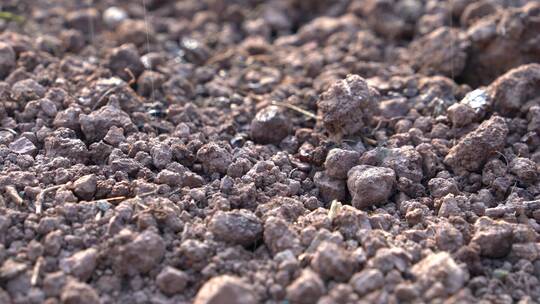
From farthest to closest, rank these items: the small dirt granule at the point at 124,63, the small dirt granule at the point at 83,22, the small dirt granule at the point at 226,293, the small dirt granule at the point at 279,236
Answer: the small dirt granule at the point at 83,22 → the small dirt granule at the point at 124,63 → the small dirt granule at the point at 279,236 → the small dirt granule at the point at 226,293

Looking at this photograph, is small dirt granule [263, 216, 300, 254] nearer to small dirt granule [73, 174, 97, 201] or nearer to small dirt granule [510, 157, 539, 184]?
small dirt granule [73, 174, 97, 201]

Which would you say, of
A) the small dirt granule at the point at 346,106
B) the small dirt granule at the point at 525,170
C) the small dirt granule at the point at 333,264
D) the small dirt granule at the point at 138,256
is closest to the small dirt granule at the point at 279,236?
the small dirt granule at the point at 333,264

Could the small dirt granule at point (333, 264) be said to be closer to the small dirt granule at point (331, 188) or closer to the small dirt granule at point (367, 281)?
the small dirt granule at point (367, 281)

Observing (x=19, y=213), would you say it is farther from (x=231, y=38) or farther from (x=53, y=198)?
(x=231, y=38)

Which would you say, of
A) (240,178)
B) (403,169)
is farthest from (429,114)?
(240,178)


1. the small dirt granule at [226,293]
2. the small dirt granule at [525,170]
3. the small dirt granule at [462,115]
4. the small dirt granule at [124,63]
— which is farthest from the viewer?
the small dirt granule at [124,63]

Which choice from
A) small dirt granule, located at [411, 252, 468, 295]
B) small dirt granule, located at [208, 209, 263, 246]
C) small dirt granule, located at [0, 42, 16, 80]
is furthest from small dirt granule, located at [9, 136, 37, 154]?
small dirt granule, located at [411, 252, 468, 295]

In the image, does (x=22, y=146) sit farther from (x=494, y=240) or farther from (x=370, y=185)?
(x=494, y=240)

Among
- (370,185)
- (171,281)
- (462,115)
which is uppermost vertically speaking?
(462,115)

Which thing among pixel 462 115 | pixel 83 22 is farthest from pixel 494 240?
pixel 83 22
